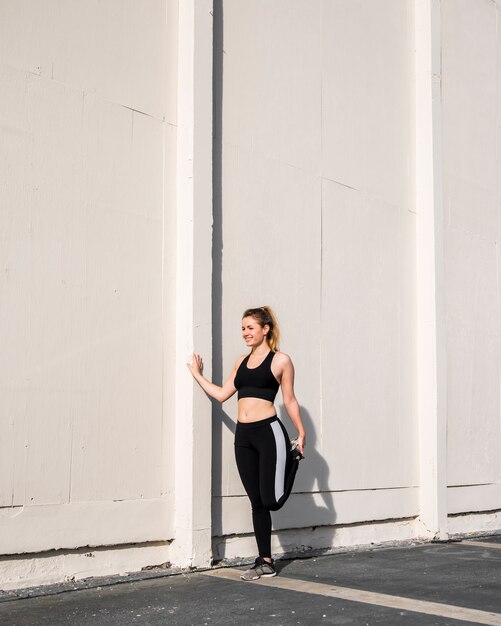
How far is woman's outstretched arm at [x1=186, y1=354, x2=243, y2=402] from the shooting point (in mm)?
6492

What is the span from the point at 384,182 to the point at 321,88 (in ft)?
3.99

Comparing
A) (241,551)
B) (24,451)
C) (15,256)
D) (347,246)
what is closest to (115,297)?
(15,256)

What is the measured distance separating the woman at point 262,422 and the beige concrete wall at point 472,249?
135 inches

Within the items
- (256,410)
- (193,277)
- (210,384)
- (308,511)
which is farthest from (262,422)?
(308,511)

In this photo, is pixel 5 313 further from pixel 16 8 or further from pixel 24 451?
pixel 16 8

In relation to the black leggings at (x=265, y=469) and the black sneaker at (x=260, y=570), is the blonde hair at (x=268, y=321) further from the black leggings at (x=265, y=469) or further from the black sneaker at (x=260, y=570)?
the black sneaker at (x=260, y=570)

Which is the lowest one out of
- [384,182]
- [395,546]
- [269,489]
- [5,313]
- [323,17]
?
[395,546]

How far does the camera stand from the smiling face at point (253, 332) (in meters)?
6.53

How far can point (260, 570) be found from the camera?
6191 millimetres

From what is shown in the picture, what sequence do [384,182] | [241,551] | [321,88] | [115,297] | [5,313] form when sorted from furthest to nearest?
[384,182]
[321,88]
[241,551]
[115,297]
[5,313]

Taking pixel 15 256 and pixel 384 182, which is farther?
pixel 384 182

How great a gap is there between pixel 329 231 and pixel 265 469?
106 inches

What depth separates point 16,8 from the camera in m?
5.79

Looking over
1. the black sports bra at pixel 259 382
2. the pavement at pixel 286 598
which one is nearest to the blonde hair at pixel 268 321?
the black sports bra at pixel 259 382
